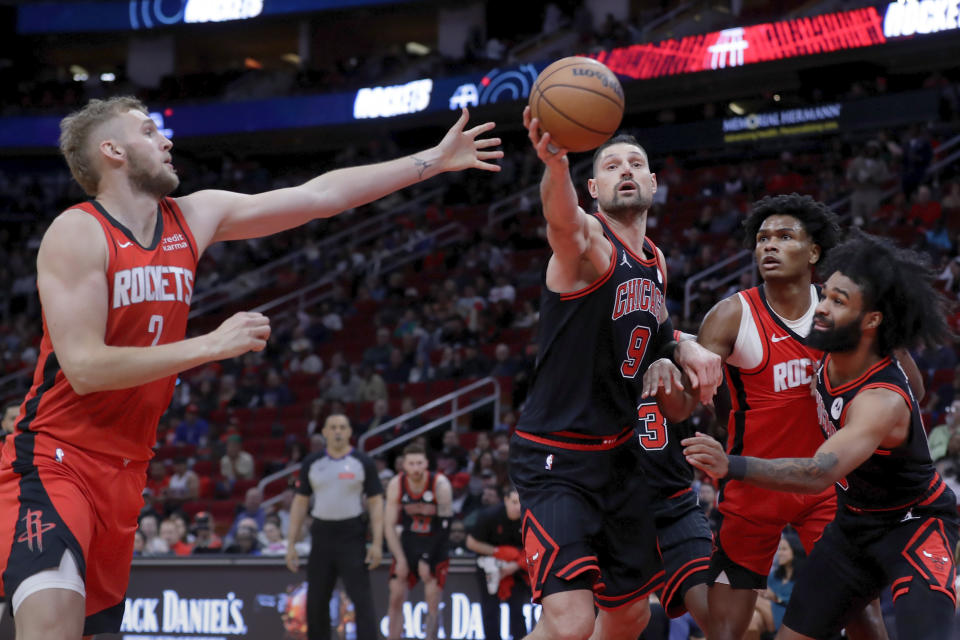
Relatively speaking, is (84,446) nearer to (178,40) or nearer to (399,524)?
(399,524)

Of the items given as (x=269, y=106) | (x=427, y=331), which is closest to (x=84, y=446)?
(x=427, y=331)

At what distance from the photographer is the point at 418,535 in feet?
37.0

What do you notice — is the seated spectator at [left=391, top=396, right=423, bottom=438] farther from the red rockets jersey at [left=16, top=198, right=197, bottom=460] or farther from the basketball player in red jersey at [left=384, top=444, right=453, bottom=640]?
the red rockets jersey at [left=16, top=198, right=197, bottom=460]

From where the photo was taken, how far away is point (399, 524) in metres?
12.5

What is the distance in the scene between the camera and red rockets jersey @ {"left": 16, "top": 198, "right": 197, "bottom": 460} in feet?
13.4

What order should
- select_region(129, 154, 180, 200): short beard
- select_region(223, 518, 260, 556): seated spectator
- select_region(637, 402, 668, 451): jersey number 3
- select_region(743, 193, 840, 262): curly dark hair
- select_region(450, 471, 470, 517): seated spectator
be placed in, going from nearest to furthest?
select_region(129, 154, 180, 200): short beard, select_region(743, 193, 840, 262): curly dark hair, select_region(637, 402, 668, 451): jersey number 3, select_region(223, 518, 260, 556): seated spectator, select_region(450, 471, 470, 517): seated spectator

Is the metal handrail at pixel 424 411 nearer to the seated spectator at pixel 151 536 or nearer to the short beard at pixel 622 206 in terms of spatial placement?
the seated spectator at pixel 151 536

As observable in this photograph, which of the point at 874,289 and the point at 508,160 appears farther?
the point at 508,160

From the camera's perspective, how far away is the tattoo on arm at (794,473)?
182 inches

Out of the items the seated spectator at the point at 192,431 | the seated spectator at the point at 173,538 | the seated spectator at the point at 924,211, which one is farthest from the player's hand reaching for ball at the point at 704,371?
the seated spectator at the point at 192,431

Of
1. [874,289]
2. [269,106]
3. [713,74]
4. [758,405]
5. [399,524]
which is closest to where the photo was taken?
[874,289]

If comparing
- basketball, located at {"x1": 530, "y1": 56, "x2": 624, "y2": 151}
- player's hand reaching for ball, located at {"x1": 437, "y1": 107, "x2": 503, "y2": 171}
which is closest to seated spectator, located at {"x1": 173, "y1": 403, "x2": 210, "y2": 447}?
player's hand reaching for ball, located at {"x1": 437, "y1": 107, "x2": 503, "y2": 171}

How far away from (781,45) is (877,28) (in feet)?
5.81

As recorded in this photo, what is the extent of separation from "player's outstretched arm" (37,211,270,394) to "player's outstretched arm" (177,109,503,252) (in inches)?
22.3
